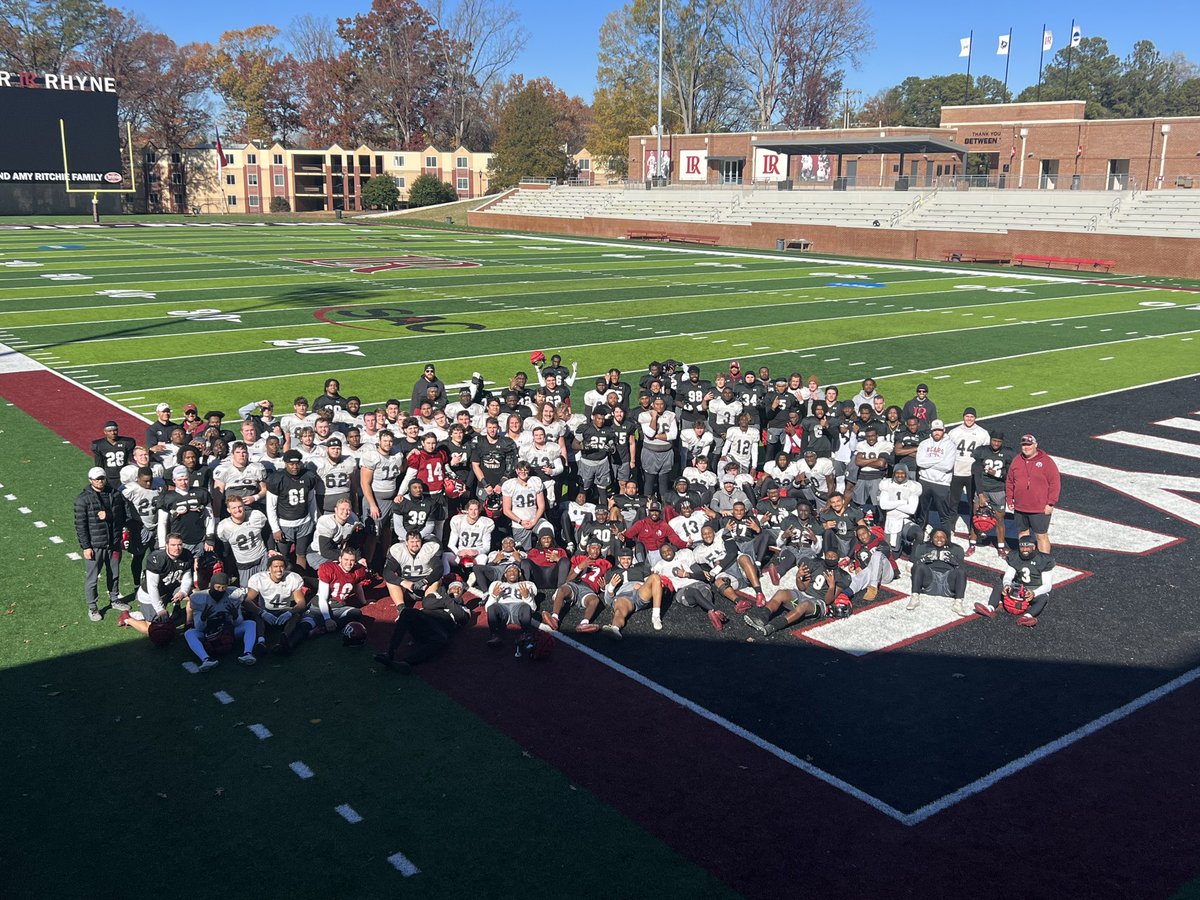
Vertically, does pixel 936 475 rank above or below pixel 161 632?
above

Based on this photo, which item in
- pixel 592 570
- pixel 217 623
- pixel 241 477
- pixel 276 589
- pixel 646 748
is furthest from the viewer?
pixel 241 477

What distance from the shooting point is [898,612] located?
10.5m

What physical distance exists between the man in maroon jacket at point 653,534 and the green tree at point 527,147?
76473 mm

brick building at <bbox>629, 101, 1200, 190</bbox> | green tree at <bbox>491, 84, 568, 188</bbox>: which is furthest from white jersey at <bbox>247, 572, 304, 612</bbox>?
green tree at <bbox>491, 84, 568, 188</bbox>

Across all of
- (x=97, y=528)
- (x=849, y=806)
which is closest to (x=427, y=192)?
(x=97, y=528)

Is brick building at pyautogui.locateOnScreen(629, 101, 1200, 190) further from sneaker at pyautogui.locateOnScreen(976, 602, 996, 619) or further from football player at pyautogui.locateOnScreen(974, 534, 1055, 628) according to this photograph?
sneaker at pyautogui.locateOnScreen(976, 602, 996, 619)

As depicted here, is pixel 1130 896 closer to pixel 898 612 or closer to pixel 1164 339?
pixel 898 612

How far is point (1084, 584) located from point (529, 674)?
19.5 feet

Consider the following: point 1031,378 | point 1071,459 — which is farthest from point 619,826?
point 1031,378

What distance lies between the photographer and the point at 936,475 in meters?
12.7

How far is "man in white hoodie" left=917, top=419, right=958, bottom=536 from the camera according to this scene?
12.7 meters

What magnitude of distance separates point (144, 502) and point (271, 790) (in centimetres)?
443

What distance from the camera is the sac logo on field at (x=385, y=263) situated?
42188 millimetres

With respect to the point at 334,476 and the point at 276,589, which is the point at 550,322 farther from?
the point at 276,589
